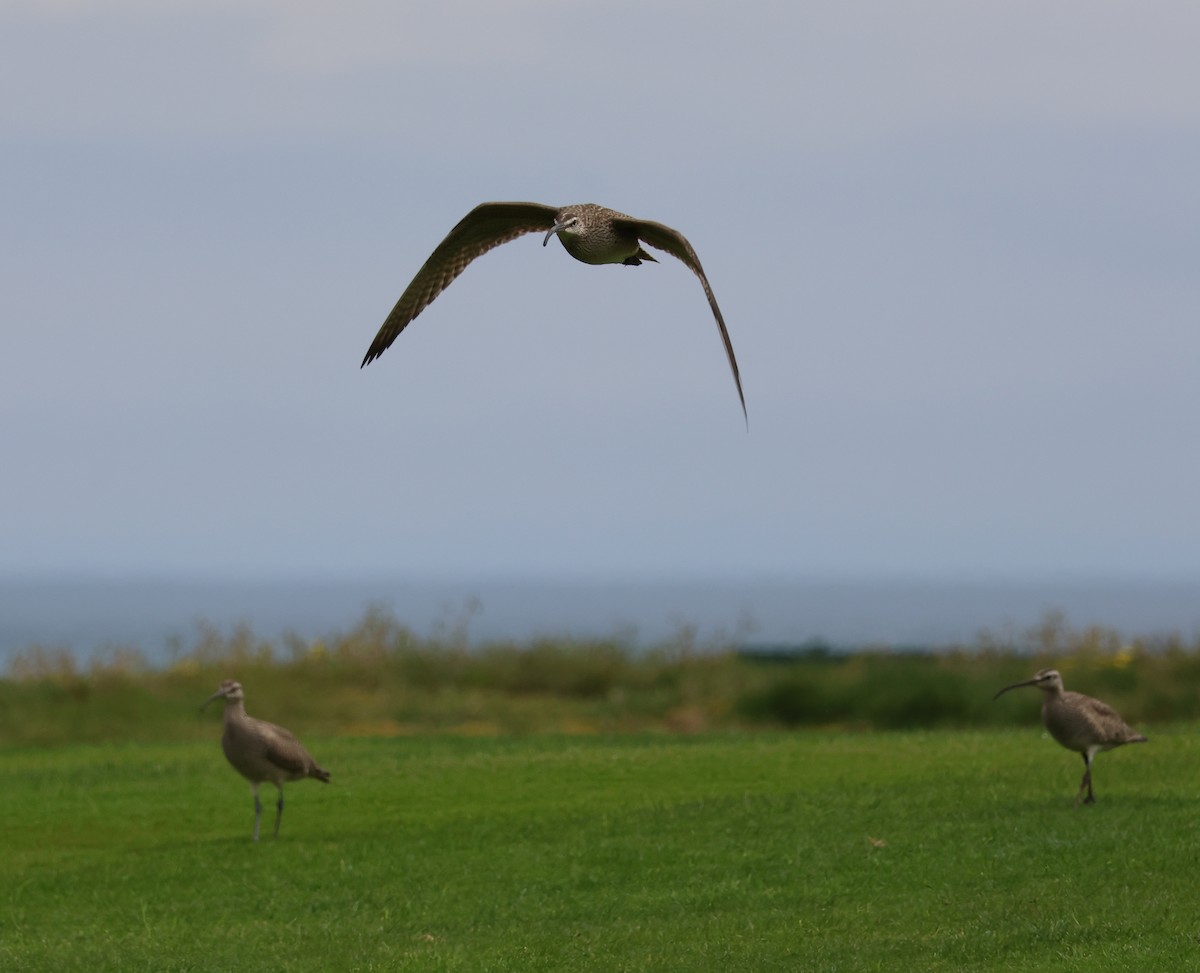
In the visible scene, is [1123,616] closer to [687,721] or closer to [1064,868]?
[687,721]

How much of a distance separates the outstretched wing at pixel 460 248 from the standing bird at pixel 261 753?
5.12 meters

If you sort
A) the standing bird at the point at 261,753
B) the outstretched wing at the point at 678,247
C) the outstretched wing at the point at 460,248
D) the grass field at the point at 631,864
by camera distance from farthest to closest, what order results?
the standing bird at the point at 261,753, the grass field at the point at 631,864, the outstretched wing at the point at 460,248, the outstretched wing at the point at 678,247

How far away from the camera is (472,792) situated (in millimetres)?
16594

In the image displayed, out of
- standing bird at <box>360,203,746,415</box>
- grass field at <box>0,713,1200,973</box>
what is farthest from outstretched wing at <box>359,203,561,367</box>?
grass field at <box>0,713,1200,973</box>

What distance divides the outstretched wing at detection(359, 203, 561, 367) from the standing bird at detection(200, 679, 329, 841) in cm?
512

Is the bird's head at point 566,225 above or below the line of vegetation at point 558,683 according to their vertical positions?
above

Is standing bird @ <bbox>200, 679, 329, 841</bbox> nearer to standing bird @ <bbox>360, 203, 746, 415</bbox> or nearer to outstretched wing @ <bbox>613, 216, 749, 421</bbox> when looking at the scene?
standing bird @ <bbox>360, 203, 746, 415</bbox>

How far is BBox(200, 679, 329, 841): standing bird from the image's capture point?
47.7 feet

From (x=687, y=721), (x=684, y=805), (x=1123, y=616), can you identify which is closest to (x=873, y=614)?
(x=1123, y=616)

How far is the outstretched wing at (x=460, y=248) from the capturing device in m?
10.1

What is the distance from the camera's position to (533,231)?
33.9 ft

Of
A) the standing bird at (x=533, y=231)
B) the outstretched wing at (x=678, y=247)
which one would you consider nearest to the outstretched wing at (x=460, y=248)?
the standing bird at (x=533, y=231)

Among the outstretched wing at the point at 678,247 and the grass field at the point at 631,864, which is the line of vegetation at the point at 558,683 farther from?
the outstretched wing at the point at 678,247

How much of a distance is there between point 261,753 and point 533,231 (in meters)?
6.02
